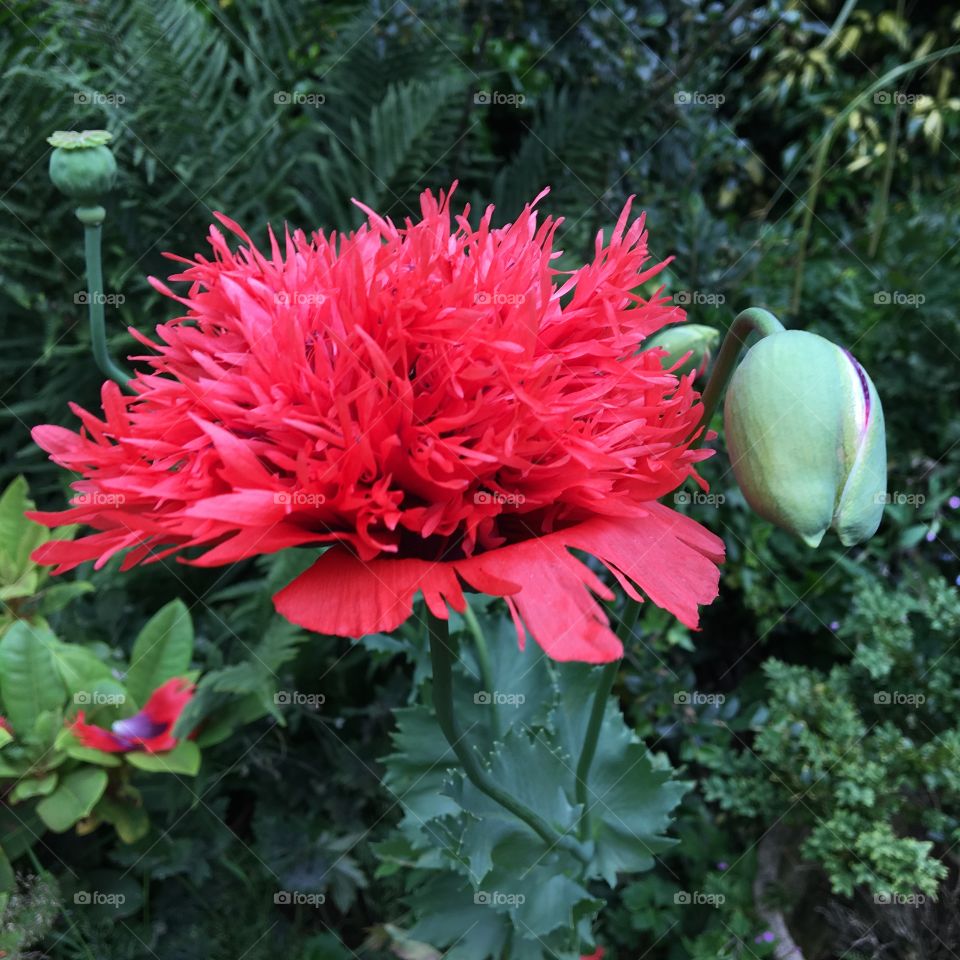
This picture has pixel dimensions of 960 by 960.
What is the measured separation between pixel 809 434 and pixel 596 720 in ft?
1.06

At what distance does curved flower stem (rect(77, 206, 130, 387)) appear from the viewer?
774mm

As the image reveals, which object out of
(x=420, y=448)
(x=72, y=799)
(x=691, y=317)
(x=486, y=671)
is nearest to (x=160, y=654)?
(x=72, y=799)

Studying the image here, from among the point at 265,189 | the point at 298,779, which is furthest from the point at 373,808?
the point at 265,189

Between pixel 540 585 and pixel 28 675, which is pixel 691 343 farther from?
pixel 28 675

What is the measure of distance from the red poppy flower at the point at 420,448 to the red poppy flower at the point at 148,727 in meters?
0.75

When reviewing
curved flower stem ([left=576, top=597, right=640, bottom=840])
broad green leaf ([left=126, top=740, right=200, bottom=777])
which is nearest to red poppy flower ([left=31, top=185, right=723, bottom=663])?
curved flower stem ([left=576, top=597, right=640, bottom=840])

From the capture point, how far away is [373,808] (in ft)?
5.16

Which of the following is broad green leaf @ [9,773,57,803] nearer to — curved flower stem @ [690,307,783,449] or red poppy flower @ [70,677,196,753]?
red poppy flower @ [70,677,196,753]

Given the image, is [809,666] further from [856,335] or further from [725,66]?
[725,66]

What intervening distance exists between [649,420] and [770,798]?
3.24 ft

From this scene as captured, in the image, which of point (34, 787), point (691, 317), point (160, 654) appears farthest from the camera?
point (691, 317)

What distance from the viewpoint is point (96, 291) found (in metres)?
0.78

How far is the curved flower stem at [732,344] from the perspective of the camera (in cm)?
63

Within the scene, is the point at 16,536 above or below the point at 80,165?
below
